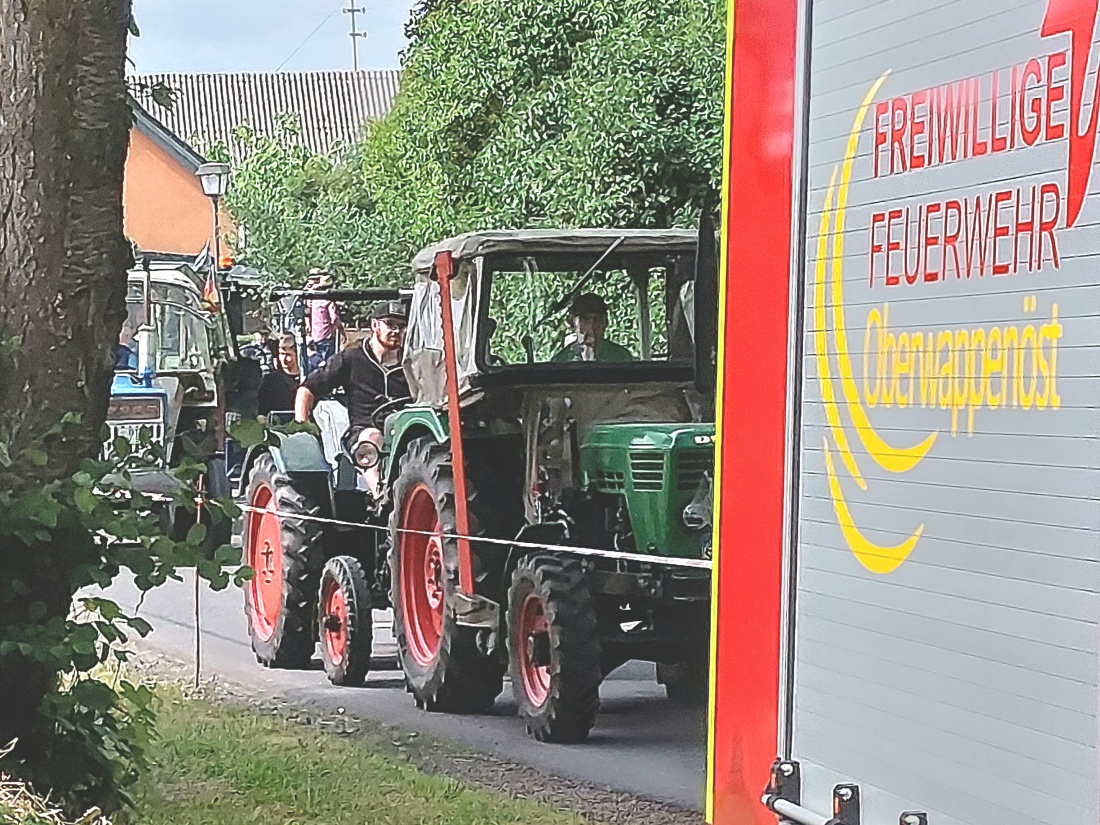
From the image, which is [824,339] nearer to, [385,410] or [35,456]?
[35,456]

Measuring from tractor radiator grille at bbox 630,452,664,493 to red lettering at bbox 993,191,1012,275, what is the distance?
5.68 meters

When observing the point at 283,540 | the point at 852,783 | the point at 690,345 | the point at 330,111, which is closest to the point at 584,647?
the point at 690,345

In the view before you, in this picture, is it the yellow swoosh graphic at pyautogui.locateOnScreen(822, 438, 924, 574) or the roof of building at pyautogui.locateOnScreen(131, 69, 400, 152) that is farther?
the roof of building at pyautogui.locateOnScreen(131, 69, 400, 152)

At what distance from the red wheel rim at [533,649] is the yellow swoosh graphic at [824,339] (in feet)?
17.0

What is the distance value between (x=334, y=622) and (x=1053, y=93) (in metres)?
7.89

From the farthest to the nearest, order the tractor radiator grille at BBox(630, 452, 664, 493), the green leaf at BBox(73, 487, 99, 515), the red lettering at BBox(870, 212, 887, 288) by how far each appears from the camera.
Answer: the tractor radiator grille at BBox(630, 452, 664, 493) → the green leaf at BBox(73, 487, 99, 515) → the red lettering at BBox(870, 212, 887, 288)

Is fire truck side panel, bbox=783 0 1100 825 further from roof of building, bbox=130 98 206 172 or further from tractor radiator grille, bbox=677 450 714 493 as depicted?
roof of building, bbox=130 98 206 172

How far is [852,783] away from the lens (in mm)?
3018

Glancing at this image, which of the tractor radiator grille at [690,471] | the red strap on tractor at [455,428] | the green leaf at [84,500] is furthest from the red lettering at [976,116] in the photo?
the red strap on tractor at [455,428]

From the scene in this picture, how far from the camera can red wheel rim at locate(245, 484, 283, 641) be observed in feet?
34.4

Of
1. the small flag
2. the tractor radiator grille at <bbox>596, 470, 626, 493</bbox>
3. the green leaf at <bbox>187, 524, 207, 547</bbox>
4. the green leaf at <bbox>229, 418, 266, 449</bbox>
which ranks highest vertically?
the small flag

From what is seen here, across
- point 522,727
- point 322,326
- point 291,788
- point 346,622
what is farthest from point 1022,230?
point 322,326

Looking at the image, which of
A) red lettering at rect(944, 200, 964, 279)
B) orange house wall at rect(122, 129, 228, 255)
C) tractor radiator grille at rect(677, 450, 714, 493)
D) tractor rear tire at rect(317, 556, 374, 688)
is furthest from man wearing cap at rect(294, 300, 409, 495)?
orange house wall at rect(122, 129, 228, 255)

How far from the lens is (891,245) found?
9.66 feet
